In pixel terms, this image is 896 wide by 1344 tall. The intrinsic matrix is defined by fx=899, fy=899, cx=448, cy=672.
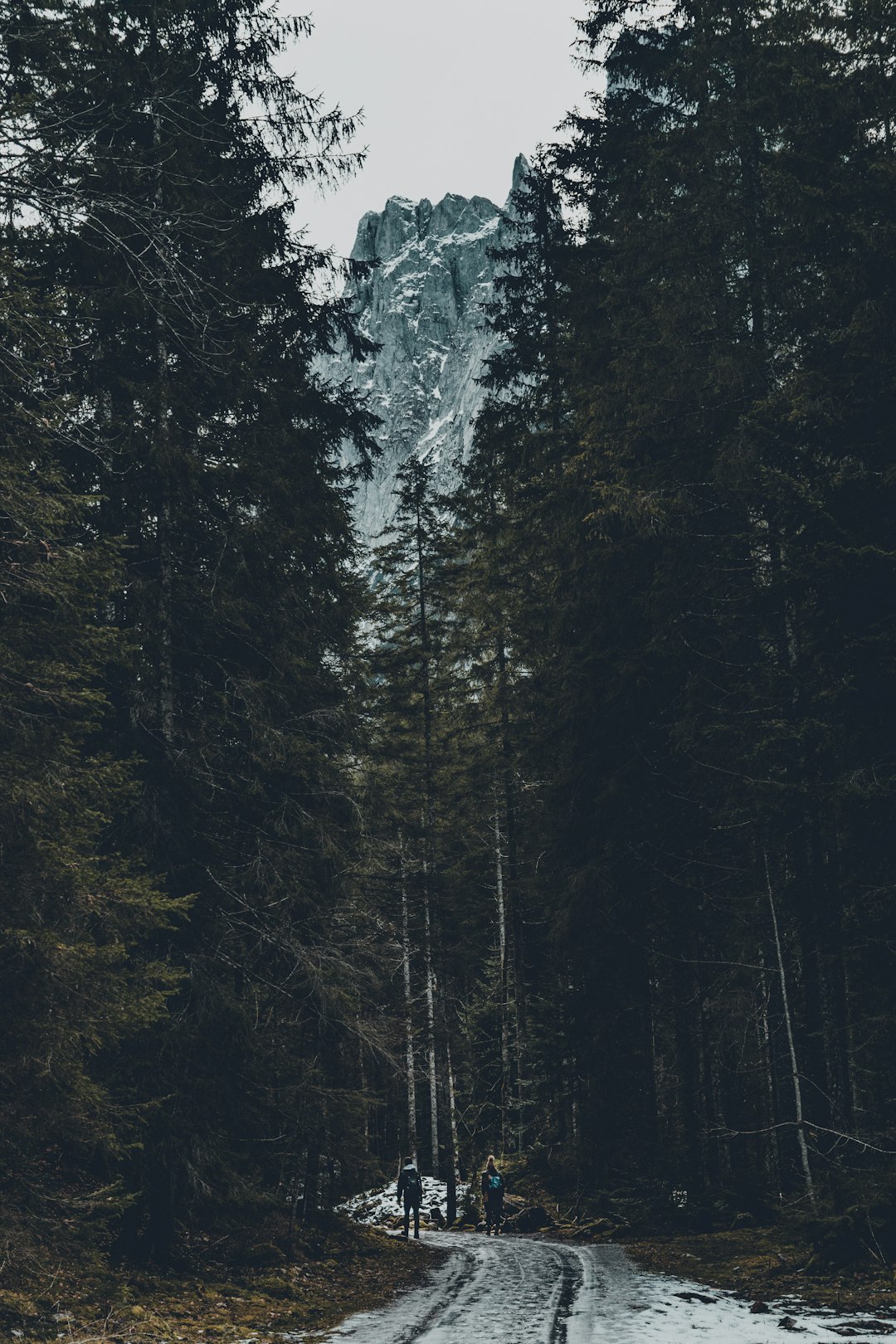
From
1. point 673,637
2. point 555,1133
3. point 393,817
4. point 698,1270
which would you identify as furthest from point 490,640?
point 698,1270

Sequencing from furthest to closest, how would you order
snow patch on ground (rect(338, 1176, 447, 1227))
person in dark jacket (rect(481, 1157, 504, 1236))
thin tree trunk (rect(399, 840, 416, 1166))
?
thin tree trunk (rect(399, 840, 416, 1166)) < snow patch on ground (rect(338, 1176, 447, 1227)) < person in dark jacket (rect(481, 1157, 504, 1236))

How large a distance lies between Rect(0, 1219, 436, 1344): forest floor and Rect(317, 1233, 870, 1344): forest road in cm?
58

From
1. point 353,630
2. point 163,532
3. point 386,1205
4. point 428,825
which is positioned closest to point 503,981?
point 428,825

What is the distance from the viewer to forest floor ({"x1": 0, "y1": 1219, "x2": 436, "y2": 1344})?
6684 millimetres

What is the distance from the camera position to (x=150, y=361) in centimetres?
1064

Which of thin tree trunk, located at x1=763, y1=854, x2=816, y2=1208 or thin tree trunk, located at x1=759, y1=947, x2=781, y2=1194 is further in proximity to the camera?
thin tree trunk, located at x1=759, y1=947, x2=781, y2=1194

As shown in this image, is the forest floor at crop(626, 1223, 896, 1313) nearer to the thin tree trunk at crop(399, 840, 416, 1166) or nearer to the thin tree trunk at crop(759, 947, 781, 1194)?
the thin tree trunk at crop(759, 947, 781, 1194)

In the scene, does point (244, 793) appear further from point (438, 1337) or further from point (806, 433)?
point (806, 433)

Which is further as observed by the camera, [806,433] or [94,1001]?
[806,433]

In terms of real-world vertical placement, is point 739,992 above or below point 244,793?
below

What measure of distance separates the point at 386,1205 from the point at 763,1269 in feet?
52.7

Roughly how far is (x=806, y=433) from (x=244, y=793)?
25.3 feet

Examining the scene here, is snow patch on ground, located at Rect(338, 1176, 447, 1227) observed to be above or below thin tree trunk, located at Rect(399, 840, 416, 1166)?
below

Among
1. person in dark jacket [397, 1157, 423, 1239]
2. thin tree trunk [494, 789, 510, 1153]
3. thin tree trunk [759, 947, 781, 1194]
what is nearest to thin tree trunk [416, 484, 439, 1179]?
thin tree trunk [494, 789, 510, 1153]
